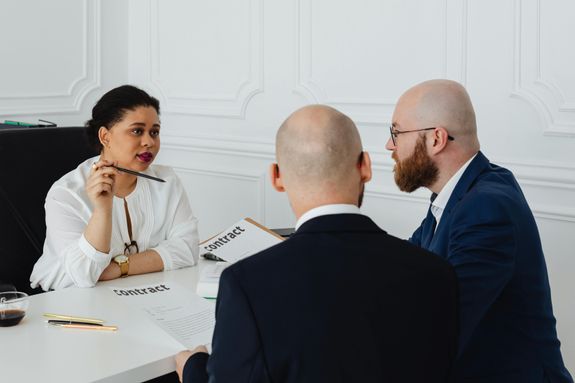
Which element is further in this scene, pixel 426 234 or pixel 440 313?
pixel 426 234

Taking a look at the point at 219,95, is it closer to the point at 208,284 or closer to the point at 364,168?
the point at 208,284

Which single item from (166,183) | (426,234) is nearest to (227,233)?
(166,183)

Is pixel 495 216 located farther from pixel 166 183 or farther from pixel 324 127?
pixel 166 183

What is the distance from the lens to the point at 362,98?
3332 millimetres

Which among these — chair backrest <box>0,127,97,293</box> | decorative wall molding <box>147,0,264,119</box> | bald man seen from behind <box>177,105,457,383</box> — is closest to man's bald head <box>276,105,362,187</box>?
bald man seen from behind <box>177,105,457,383</box>

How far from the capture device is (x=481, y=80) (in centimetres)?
296

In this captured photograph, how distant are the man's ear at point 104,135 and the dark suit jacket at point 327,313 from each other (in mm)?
1442

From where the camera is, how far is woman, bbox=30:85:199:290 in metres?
2.26

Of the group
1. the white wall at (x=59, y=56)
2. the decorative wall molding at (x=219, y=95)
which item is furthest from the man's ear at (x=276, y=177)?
the white wall at (x=59, y=56)

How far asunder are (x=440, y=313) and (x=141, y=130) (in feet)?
4.99

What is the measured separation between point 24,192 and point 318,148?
1.58 meters

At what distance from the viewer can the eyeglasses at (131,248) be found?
245cm

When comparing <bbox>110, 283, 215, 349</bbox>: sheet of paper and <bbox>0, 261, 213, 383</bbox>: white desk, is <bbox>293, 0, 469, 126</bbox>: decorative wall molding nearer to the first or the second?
<bbox>110, 283, 215, 349</bbox>: sheet of paper

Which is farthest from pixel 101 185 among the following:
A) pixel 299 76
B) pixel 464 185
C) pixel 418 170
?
pixel 299 76
